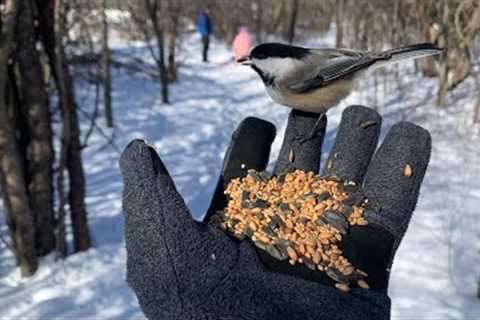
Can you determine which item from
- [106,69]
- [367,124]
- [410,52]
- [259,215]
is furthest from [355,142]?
[106,69]

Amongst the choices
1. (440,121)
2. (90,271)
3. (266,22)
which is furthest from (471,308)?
(266,22)

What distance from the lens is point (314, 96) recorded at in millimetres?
1187

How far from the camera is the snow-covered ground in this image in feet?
6.55

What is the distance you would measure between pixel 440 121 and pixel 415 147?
3.45 m

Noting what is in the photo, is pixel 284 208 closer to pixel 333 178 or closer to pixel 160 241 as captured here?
pixel 333 178

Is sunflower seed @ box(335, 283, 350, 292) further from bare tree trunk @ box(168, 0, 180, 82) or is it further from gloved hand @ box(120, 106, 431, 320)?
bare tree trunk @ box(168, 0, 180, 82)

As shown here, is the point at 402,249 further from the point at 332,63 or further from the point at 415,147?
the point at 332,63

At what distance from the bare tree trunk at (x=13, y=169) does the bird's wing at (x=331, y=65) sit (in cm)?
146

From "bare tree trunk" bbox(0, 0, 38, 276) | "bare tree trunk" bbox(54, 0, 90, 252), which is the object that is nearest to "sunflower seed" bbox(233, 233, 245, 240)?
"bare tree trunk" bbox(0, 0, 38, 276)

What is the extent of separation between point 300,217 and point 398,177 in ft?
0.85

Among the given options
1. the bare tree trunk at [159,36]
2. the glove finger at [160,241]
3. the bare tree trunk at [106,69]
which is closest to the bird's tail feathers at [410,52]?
the glove finger at [160,241]

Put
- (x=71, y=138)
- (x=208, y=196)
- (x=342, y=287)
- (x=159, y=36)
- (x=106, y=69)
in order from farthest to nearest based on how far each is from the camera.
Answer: (x=159, y=36) < (x=106, y=69) < (x=208, y=196) < (x=71, y=138) < (x=342, y=287)

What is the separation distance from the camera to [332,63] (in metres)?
1.20

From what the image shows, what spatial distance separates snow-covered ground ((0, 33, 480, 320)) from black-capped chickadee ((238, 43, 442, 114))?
0.32 m
